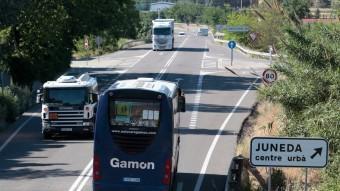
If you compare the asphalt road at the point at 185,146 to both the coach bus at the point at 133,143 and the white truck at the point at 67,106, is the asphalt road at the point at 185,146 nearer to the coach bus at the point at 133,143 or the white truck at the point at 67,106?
the white truck at the point at 67,106

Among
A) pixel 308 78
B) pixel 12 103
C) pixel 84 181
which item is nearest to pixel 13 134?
pixel 12 103

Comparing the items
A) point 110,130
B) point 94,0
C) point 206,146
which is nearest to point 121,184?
point 110,130

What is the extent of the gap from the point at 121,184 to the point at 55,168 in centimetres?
606

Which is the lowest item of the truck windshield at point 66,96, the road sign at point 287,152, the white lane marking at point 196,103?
the white lane marking at point 196,103

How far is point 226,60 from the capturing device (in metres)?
73.5

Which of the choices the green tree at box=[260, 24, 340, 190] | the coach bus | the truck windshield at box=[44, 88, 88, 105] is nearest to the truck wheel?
the truck windshield at box=[44, 88, 88, 105]

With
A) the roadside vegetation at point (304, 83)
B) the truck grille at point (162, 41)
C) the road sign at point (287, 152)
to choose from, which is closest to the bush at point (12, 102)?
the roadside vegetation at point (304, 83)

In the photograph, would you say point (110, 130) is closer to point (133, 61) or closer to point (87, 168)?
point (87, 168)

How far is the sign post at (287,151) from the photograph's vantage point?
1061 cm

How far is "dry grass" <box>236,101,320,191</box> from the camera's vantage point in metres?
17.8

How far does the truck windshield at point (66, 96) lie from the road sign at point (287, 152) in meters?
17.3

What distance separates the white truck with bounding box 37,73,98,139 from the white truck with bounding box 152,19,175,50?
56.8 metres

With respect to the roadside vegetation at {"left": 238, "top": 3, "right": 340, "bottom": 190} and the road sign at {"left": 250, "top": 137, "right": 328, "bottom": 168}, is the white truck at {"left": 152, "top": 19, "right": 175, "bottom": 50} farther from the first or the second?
the road sign at {"left": 250, "top": 137, "right": 328, "bottom": 168}

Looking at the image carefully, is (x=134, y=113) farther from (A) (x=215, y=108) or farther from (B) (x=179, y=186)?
(A) (x=215, y=108)
